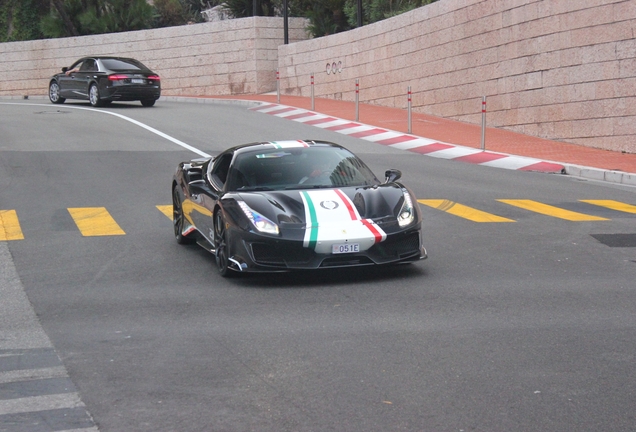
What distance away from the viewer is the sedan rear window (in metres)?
29.3

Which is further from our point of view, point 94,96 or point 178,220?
point 94,96

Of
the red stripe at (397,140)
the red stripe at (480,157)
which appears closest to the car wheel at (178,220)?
the red stripe at (480,157)

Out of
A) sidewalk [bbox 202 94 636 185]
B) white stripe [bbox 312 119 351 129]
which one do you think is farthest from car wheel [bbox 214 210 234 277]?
white stripe [bbox 312 119 351 129]

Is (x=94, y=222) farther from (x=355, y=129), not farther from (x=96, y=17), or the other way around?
(x=96, y=17)

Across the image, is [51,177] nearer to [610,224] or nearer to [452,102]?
[610,224]

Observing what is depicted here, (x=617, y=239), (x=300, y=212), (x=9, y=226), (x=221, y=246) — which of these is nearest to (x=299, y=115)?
(x=9, y=226)

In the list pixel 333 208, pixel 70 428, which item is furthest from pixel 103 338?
pixel 333 208

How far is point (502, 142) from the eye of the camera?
2131cm

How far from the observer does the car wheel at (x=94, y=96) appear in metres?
29.7

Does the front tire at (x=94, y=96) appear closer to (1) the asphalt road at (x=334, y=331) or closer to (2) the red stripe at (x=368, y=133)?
(2) the red stripe at (x=368, y=133)

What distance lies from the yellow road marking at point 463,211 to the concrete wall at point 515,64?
24.1ft

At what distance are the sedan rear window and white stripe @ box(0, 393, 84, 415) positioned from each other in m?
24.8

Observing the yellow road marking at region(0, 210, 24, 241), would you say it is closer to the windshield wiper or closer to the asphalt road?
Result: the asphalt road

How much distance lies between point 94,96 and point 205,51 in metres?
9.34
